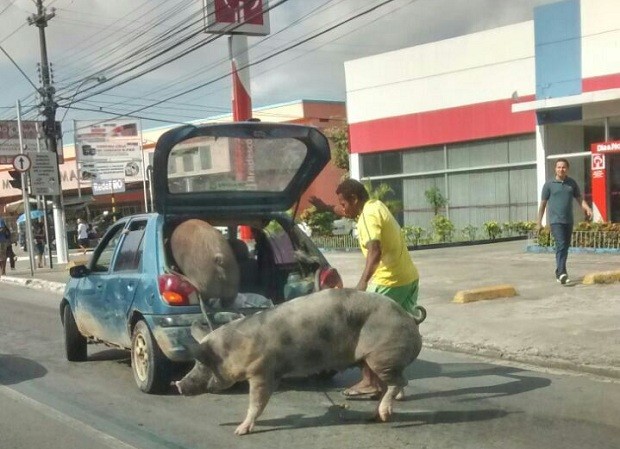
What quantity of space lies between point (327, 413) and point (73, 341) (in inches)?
150

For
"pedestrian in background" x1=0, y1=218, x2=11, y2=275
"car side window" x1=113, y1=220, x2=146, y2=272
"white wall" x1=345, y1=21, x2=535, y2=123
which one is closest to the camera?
"car side window" x1=113, y1=220, x2=146, y2=272

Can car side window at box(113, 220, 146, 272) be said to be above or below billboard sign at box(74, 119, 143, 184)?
below

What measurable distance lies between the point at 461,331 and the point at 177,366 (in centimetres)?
382

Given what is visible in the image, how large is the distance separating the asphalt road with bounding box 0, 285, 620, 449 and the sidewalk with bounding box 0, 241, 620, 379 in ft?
1.23

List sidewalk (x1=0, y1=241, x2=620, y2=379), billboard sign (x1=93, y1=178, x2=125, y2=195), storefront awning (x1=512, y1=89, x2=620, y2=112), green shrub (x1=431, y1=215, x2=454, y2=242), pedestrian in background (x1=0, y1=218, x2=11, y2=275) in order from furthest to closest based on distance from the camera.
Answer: billboard sign (x1=93, y1=178, x2=125, y2=195) → green shrub (x1=431, y1=215, x2=454, y2=242) → pedestrian in background (x1=0, y1=218, x2=11, y2=275) → storefront awning (x1=512, y1=89, x2=620, y2=112) → sidewalk (x1=0, y1=241, x2=620, y2=379)

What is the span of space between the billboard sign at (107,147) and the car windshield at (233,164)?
3539 centimetres

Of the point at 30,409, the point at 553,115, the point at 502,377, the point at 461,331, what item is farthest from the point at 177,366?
the point at 553,115

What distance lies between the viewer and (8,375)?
8352 mm

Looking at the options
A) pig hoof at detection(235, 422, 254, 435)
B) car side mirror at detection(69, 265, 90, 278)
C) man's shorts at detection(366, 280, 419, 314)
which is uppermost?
car side mirror at detection(69, 265, 90, 278)

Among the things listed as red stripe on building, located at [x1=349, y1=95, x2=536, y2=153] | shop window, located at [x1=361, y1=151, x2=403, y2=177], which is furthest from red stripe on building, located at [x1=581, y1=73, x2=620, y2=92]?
shop window, located at [x1=361, y1=151, x2=403, y2=177]

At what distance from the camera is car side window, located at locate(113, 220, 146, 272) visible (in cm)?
752

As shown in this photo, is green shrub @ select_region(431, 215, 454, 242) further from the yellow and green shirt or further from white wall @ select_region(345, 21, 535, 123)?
the yellow and green shirt

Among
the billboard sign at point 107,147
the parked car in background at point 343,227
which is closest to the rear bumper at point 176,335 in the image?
the parked car in background at point 343,227

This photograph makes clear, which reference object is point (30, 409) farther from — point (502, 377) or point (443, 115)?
point (443, 115)
